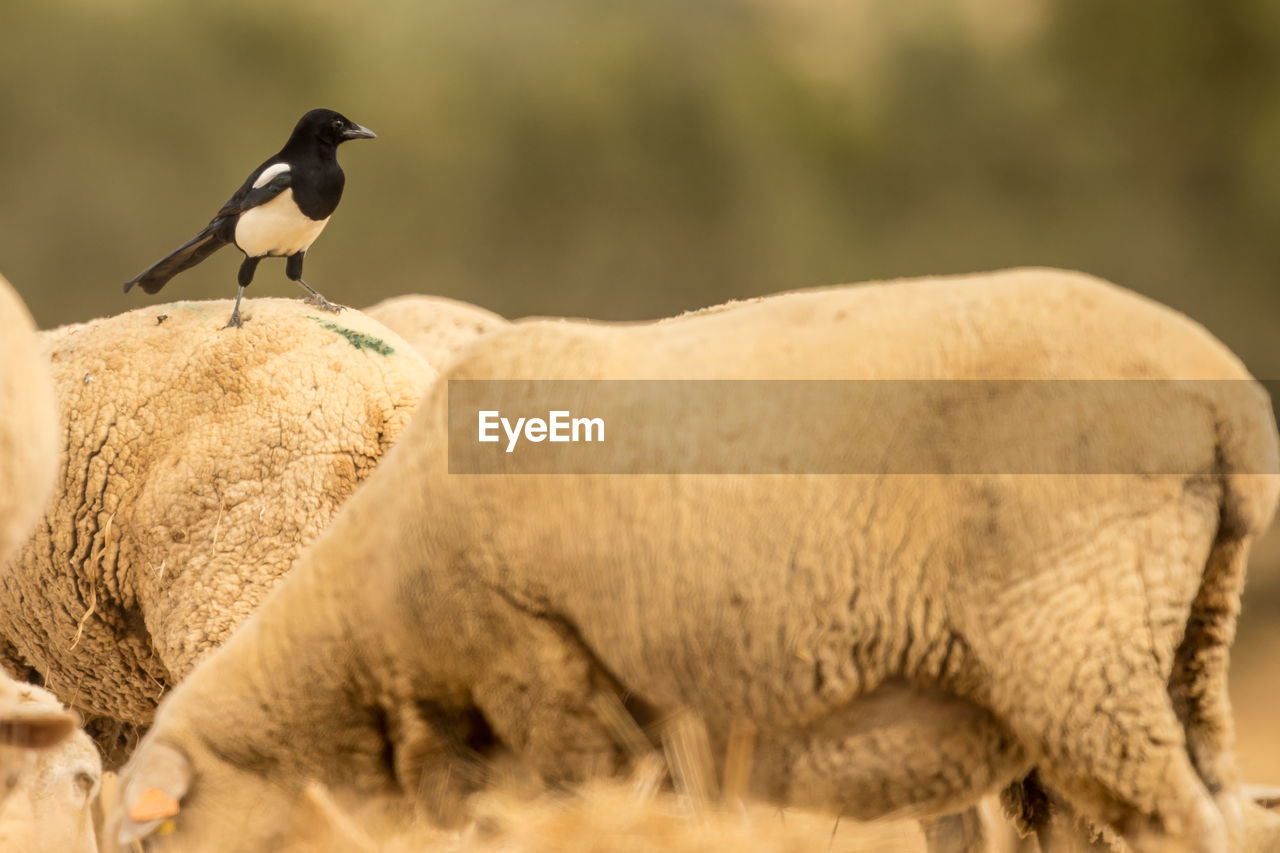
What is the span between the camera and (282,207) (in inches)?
135

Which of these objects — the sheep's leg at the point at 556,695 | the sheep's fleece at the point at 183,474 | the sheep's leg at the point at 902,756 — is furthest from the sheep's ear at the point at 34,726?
the sheep's fleece at the point at 183,474

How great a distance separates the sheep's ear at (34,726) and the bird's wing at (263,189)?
181cm

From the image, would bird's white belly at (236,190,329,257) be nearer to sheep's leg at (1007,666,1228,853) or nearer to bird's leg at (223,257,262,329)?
bird's leg at (223,257,262,329)

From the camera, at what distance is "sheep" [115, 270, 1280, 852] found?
179 cm

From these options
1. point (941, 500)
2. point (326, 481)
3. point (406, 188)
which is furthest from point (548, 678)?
point (406, 188)

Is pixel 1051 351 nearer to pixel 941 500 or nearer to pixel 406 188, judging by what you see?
pixel 941 500

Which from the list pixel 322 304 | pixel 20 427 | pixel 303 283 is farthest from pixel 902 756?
pixel 303 283

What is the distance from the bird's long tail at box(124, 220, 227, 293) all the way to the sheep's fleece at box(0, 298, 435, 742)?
120mm

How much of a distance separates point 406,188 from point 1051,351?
269 inches

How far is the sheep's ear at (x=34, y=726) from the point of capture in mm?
1799

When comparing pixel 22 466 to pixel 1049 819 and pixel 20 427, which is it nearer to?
pixel 20 427

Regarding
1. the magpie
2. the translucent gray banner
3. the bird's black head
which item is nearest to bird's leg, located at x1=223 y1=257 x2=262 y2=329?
the magpie

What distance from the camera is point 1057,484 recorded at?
71.4 inches

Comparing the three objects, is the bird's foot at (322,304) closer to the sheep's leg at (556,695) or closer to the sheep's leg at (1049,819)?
the sheep's leg at (556,695)
